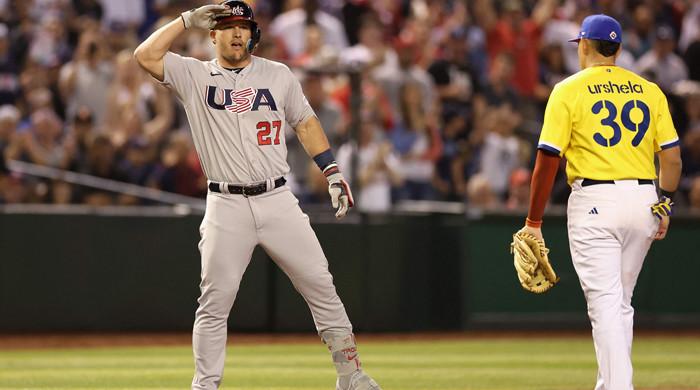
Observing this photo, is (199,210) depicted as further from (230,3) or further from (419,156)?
(230,3)

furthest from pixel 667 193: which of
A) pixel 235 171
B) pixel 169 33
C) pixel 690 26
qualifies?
pixel 690 26

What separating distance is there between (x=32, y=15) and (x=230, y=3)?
915 cm

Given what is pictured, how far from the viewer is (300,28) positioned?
15.9m

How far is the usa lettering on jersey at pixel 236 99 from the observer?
6719 mm

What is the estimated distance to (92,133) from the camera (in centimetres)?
1354

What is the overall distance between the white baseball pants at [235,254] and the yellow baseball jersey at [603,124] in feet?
4.56

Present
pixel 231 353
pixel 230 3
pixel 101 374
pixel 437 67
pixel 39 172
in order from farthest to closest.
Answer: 1. pixel 437 67
2. pixel 39 172
3. pixel 231 353
4. pixel 101 374
5. pixel 230 3

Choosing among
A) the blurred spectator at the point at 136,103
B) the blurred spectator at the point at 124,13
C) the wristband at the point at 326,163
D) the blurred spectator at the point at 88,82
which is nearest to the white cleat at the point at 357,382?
the wristband at the point at 326,163

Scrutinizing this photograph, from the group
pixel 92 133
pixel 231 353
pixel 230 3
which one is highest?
pixel 230 3

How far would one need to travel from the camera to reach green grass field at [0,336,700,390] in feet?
28.6

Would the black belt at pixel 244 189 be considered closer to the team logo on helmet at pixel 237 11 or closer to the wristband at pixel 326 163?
the wristband at pixel 326 163

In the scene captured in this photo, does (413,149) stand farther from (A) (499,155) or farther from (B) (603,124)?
(B) (603,124)

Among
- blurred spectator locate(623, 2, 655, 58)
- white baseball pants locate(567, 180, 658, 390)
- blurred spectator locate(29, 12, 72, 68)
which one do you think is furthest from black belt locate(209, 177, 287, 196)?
blurred spectator locate(623, 2, 655, 58)

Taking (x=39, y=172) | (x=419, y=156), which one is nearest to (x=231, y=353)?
(x=39, y=172)
